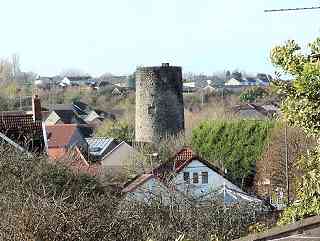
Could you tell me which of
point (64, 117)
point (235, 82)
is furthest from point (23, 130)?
point (235, 82)

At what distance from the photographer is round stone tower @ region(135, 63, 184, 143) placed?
3881 centimetres

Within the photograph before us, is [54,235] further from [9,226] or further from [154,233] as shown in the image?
[154,233]

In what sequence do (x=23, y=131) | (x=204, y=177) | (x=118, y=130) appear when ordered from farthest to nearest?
1. (x=118, y=130)
2. (x=204, y=177)
3. (x=23, y=131)

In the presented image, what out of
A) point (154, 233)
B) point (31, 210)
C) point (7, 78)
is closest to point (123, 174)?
point (154, 233)

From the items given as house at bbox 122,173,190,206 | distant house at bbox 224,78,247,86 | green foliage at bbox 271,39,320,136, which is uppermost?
green foliage at bbox 271,39,320,136

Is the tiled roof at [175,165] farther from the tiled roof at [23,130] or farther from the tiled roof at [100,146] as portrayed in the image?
the tiled roof at [100,146]

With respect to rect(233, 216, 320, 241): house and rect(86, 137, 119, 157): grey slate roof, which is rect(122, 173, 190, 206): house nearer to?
rect(233, 216, 320, 241): house

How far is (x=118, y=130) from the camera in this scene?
51.1 meters

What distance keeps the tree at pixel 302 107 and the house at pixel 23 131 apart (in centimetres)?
1196

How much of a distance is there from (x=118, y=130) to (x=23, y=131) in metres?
31.2

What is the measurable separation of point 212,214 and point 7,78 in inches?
3477

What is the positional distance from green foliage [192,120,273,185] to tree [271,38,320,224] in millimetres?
27918

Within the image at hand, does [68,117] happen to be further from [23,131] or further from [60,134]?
[23,131]

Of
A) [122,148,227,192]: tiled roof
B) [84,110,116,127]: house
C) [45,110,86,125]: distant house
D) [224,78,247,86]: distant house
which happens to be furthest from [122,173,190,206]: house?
[224,78,247,86]: distant house
